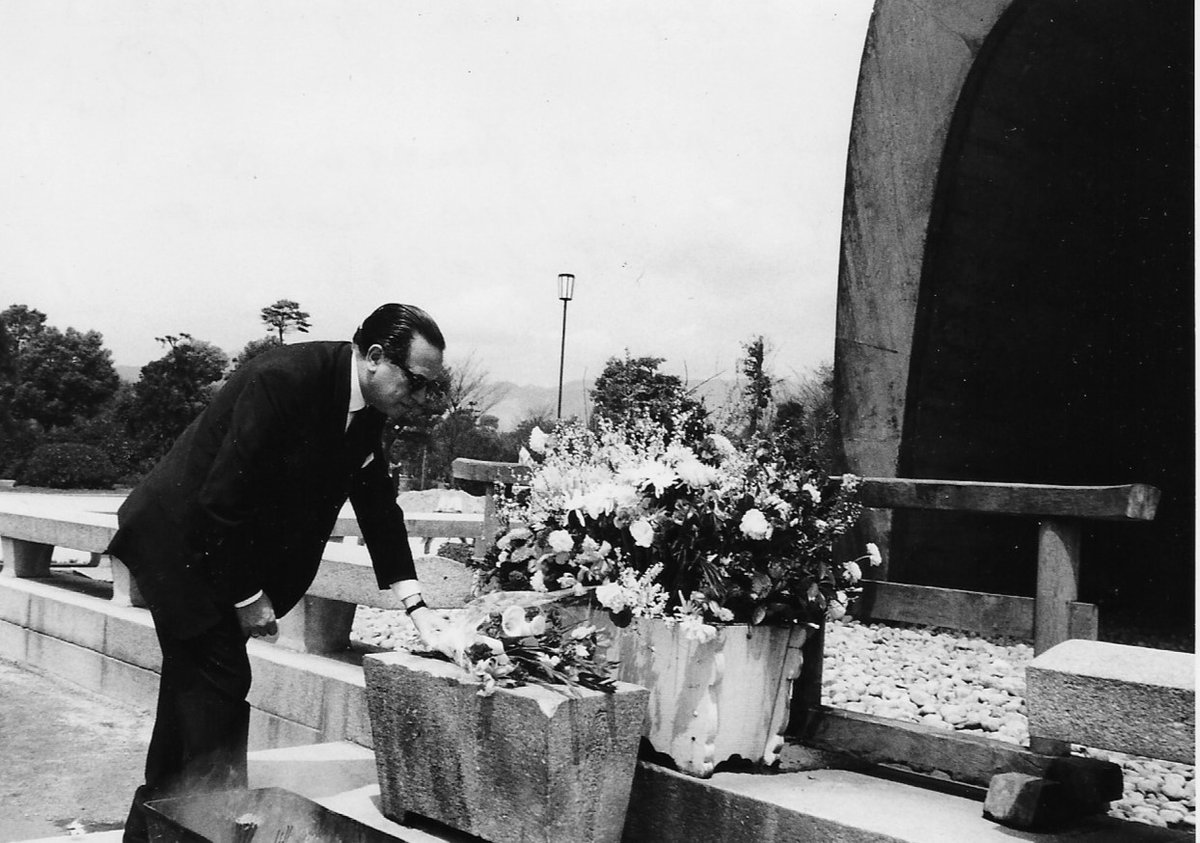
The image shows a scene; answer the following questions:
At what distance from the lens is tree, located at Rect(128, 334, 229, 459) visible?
1495 inches

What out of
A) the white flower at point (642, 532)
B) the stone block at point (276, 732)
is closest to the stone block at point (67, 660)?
the stone block at point (276, 732)

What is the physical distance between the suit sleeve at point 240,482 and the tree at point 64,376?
151 ft

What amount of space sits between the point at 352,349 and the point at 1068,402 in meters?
7.08

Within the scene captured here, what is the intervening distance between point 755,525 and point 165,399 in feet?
126

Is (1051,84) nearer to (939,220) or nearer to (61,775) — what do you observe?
(939,220)

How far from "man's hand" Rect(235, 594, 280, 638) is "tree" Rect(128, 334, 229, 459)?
1452 inches

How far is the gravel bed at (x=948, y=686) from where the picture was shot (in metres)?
4.15

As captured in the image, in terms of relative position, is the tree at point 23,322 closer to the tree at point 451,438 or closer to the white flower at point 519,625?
the tree at point 451,438

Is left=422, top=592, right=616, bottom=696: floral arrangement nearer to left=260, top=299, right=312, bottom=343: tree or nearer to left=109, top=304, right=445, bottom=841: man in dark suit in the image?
left=109, top=304, right=445, bottom=841: man in dark suit

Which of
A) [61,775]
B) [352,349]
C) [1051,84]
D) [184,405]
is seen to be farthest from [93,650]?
[184,405]

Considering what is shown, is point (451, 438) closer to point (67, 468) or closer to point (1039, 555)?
point (67, 468)

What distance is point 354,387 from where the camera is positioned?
3062 mm

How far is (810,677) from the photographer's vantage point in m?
3.51

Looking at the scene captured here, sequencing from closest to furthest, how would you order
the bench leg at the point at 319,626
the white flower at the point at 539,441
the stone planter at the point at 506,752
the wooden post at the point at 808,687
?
the stone planter at the point at 506,752 → the white flower at the point at 539,441 → the wooden post at the point at 808,687 → the bench leg at the point at 319,626
